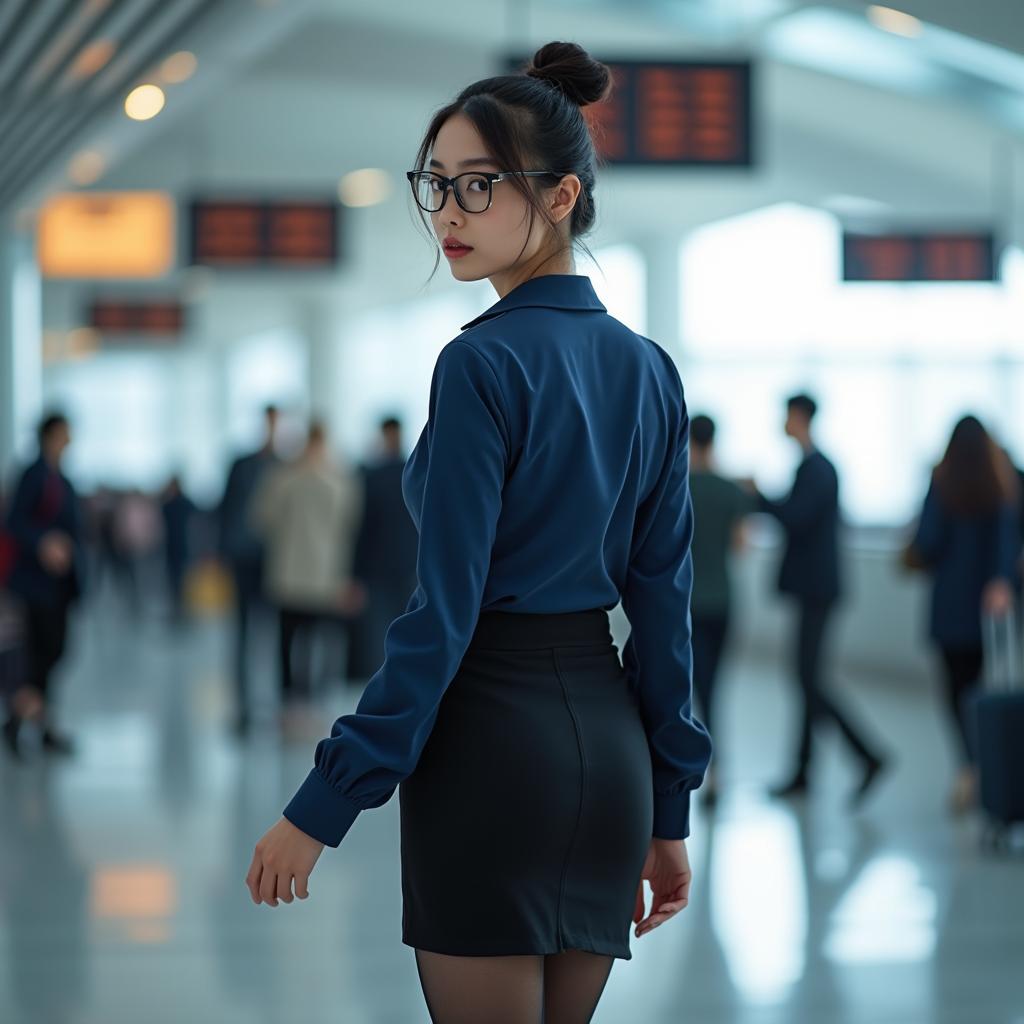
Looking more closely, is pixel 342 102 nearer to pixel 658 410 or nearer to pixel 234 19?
pixel 234 19

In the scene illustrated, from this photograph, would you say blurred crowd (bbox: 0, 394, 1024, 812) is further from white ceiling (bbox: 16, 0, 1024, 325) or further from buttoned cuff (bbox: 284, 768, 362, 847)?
buttoned cuff (bbox: 284, 768, 362, 847)

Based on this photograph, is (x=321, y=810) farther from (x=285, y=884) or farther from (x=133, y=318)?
(x=133, y=318)

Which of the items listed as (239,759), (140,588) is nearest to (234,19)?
(239,759)

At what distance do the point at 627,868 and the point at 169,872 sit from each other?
4089mm

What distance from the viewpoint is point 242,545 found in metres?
9.18

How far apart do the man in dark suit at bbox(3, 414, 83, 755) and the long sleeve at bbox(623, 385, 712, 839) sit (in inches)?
254

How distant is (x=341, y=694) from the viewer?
10.5 metres

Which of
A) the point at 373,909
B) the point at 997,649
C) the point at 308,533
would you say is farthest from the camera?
the point at 308,533

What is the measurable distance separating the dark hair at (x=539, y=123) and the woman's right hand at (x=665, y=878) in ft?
2.49

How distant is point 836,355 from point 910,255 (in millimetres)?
3963

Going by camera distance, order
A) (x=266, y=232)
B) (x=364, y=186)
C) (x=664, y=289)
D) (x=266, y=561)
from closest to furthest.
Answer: (x=266, y=561), (x=266, y=232), (x=664, y=289), (x=364, y=186)

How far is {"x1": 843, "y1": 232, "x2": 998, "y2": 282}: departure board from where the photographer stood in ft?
41.5

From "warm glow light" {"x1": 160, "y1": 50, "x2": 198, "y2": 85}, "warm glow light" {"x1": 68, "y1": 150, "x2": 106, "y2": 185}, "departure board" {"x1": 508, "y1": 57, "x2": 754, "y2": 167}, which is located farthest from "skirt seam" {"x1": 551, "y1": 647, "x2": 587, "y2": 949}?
"warm glow light" {"x1": 68, "y1": 150, "x2": 106, "y2": 185}

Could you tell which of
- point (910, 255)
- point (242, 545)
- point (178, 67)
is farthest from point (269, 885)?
point (910, 255)
